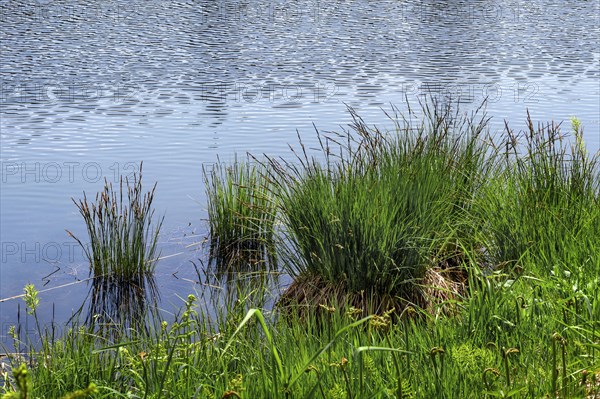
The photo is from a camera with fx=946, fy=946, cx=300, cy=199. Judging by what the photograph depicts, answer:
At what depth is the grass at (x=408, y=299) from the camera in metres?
3.43

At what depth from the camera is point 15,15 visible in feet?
84.5

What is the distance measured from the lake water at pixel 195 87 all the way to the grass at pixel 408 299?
4.86ft

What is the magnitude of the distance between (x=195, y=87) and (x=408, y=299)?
10.3 m

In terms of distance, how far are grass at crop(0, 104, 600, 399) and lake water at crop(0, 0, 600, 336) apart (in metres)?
1.48

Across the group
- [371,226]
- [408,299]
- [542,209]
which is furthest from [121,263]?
[542,209]

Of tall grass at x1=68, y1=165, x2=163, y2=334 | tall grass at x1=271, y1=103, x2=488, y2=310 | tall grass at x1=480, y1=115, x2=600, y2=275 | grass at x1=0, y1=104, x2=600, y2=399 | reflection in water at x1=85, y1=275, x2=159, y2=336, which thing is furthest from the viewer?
tall grass at x1=68, y1=165, x2=163, y2=334

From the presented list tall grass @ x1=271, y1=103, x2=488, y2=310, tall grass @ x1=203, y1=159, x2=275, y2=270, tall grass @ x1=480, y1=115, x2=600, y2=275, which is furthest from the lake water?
tall grass @ x1=480, y1=115, x2=600, y2=275

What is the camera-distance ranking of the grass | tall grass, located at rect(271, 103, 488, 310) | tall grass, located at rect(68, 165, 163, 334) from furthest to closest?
tall grass, located at rect(68, 165, 163, 334), tall grass, located at rect(271, 103, 488, 310), the grass

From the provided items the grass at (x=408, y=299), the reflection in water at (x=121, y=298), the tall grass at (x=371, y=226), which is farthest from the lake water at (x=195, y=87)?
the grass at (x=408, y=299)

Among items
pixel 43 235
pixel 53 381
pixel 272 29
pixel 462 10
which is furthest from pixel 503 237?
pixel 462 10

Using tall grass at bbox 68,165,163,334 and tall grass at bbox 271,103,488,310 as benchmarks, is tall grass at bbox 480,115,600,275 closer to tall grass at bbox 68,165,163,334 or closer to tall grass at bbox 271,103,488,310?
tall grass at bbox 271,103,488,310

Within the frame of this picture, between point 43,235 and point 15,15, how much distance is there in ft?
63.2

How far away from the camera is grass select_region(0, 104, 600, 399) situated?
135 inches

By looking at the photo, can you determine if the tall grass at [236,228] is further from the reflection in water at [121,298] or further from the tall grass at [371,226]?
the tall grass at [371,226]
